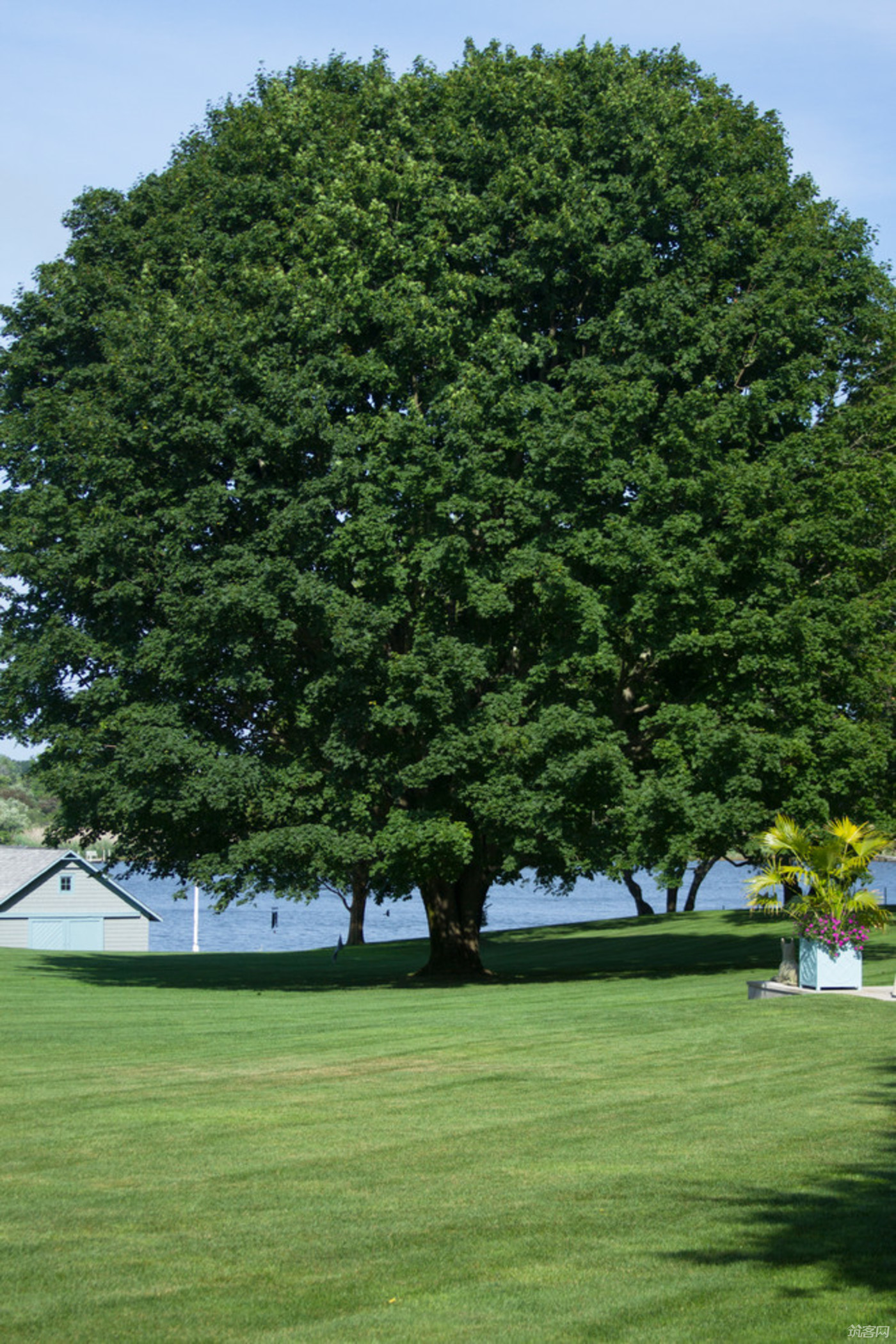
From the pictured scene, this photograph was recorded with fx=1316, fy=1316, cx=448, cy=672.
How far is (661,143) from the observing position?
26.8 metres

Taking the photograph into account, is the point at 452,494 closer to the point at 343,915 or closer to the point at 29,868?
the point at 29,868

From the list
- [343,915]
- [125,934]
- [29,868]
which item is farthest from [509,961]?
[343,915]

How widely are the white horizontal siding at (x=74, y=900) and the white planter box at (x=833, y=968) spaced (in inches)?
1864

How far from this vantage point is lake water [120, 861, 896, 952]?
84.0 meters

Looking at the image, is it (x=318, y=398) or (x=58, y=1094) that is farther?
(x=318, y=398)

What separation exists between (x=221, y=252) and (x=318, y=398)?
5.75m

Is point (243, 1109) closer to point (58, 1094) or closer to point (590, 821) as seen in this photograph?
point (58, 1094)

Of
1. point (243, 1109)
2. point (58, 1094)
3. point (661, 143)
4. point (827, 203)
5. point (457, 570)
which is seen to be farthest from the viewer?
point (827, 203)

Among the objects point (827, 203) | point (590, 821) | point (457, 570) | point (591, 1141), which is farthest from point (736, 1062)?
point (827, 203)

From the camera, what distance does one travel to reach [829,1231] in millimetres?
7762

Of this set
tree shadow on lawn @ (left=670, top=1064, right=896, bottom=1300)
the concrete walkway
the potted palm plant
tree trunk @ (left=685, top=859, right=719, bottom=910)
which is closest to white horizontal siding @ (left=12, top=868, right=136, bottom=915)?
tree trunk @ (left=685, top=859, right=719, bottom=910)

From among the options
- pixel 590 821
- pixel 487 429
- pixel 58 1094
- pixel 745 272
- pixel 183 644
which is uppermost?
pixel 745 272

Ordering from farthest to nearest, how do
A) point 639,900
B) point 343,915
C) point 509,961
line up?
point 343,915 → point 639,900 → point 509,961

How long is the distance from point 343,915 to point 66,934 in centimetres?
5895
